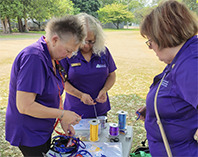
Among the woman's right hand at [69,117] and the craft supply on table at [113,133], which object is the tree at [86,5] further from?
the woman's right hand at [69,117]

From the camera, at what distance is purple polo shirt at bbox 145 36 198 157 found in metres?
0.88

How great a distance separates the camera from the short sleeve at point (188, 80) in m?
0.85

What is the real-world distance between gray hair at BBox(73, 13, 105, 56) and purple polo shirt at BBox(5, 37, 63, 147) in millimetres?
700

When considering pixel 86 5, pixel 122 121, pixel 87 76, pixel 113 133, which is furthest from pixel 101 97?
pixel 86 5

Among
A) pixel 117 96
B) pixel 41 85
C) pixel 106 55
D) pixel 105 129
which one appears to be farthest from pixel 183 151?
pixel 117 96

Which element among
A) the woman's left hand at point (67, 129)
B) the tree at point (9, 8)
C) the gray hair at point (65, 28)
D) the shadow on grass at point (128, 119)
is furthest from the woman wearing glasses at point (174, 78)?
the tree at point (9, 8)

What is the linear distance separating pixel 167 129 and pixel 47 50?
1020 mm

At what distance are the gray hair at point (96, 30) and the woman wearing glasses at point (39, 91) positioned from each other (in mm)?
569

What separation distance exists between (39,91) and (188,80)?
90cm

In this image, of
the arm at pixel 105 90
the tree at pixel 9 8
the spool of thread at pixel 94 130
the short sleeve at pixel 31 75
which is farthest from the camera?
the tree at pixel 9 8

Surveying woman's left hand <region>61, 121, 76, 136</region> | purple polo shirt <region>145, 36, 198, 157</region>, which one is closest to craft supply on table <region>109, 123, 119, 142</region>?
woman's left hand <region>61, 121, 76, 136</region>

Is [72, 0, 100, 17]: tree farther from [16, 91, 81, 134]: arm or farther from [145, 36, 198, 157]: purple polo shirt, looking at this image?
[145, 36, 198, 157]: purple polo shirt

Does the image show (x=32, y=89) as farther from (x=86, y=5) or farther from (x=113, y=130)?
(x=86, y=5)

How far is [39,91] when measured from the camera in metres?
1.12
